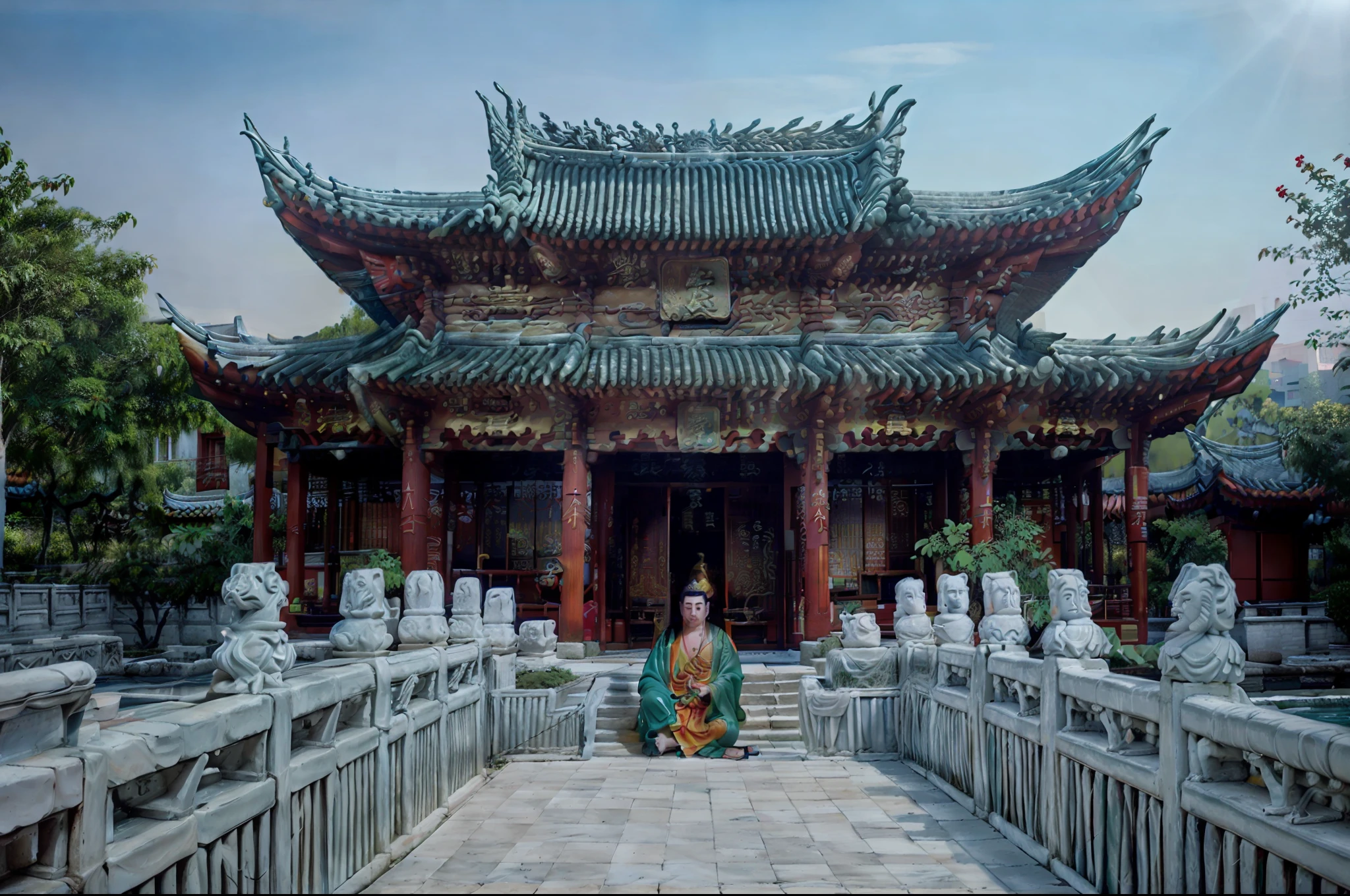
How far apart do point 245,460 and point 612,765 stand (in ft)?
92.1

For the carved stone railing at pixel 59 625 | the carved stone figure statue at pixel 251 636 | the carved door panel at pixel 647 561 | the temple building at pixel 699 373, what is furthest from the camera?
the carved door panel at pixel 647 561

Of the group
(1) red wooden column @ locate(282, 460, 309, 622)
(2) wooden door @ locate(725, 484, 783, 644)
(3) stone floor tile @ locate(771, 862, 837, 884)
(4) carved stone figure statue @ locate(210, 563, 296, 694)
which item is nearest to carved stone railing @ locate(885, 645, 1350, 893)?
(3) stone floor tile @ locate(771, 862, 837, 884)

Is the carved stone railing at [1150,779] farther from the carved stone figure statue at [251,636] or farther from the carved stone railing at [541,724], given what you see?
the carved stone railing at [541,724]

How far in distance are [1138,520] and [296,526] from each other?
532 inches

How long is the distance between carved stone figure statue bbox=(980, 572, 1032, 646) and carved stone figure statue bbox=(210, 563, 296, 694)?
5100 mm

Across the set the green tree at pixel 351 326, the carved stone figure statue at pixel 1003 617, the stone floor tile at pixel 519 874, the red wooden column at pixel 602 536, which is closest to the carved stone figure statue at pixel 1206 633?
the carved stone figure statue at pixel 1003 617

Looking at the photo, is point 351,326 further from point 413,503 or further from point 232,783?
point 232,783

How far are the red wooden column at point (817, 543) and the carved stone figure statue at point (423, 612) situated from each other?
7.14 m

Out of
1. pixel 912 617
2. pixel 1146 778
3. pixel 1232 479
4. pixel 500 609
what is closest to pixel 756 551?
pixel 500 609

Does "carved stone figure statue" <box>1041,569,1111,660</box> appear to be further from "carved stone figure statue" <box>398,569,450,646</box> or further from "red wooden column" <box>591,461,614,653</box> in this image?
"red wooden column" <box>591,461,614,653</box>

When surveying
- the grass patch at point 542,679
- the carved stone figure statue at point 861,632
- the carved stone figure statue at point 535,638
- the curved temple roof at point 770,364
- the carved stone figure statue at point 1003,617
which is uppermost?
the curved temple roof at point 770,364

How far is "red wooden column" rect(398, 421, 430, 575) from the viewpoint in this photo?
14.3 metres

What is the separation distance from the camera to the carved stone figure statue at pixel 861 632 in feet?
34.3

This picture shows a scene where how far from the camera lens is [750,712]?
1122cm
